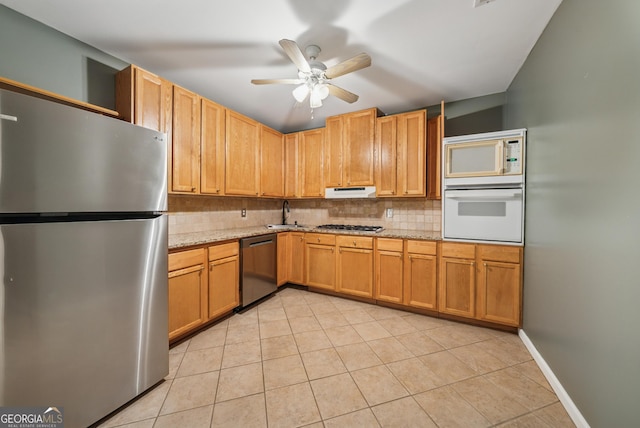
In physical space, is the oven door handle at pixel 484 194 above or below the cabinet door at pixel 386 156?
below

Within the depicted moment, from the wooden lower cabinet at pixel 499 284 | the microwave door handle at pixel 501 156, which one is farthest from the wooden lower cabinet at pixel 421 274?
the microwave door handle at pixel 501 156

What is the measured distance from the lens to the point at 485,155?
2.34 metres

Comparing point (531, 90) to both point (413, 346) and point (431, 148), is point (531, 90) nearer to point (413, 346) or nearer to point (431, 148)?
point (431, 148)

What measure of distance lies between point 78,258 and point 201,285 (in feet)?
3.68

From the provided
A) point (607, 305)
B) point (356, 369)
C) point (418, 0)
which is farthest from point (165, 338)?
point (418, 0)

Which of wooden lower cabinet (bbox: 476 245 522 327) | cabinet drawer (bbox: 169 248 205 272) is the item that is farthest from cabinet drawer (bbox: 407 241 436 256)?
cabinet drawer (bbox: 169 248 205 272)

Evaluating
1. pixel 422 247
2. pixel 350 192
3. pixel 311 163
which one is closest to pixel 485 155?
pixel 422 247

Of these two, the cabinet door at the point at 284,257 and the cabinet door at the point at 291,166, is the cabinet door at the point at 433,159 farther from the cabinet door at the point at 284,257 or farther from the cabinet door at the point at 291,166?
the cabinet door at the point at 284,257

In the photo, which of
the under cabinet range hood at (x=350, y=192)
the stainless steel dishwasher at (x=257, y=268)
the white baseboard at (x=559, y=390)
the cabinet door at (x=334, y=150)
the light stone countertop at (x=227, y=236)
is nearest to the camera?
the white baseboard at (x=559, y=390)

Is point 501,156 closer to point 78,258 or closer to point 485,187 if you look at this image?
point 485,187

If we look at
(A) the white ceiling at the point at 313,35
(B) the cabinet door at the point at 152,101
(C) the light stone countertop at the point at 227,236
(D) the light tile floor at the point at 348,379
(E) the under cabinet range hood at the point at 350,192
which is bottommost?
(D) the light tile floor at the point at 348,379

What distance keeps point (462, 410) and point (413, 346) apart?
2.18 ft

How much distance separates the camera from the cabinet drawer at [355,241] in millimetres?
2967

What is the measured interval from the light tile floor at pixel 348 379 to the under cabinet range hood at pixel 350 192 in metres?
1.56
